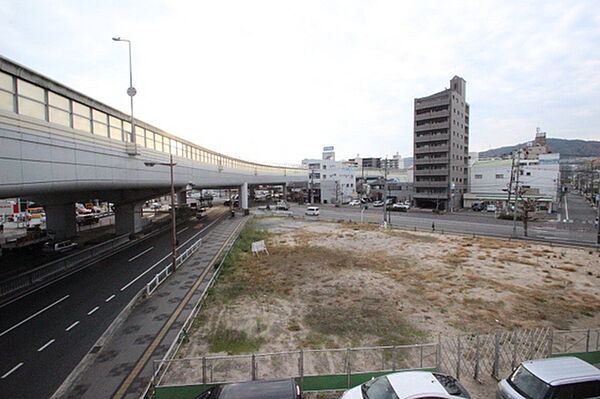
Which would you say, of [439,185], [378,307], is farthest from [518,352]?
[439,185]

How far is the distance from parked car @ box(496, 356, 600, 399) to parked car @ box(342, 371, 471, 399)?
A: 4.97ft

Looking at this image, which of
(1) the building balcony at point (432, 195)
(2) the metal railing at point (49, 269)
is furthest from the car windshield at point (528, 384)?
(1) the building balcony at point (432, 195)

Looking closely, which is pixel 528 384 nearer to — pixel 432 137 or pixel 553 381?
pixel 553 381

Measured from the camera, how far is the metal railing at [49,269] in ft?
56.0

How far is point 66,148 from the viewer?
14.7 metres

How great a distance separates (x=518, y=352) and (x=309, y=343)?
24.4 ft

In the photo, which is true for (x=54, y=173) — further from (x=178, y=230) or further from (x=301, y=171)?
(x=301, y=171)

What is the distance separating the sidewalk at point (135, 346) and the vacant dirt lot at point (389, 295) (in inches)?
45.3

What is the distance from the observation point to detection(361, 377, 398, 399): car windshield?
656 cm

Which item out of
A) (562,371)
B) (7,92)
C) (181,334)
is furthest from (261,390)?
(7,92)

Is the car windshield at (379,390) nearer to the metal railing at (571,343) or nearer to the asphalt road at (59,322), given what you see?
the metal railing at (571,343)

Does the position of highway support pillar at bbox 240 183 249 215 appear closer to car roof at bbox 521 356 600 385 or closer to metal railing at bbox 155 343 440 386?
metal railing at bbox 155 343 440 386

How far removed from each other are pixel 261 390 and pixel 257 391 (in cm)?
10

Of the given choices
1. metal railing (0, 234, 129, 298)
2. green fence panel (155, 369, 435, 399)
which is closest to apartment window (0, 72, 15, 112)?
metal railing (0, 234, 129, 298)
